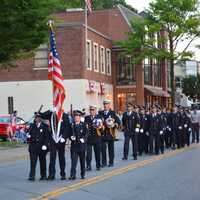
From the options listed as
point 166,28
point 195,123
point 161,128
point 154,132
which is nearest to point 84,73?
point 166,28

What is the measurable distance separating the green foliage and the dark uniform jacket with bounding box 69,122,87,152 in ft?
265

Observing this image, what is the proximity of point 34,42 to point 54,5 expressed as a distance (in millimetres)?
1777

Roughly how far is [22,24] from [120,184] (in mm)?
12306

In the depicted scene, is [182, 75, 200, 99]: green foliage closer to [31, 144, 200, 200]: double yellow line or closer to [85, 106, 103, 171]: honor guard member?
[31, 144, 200, 200]: double yellow line

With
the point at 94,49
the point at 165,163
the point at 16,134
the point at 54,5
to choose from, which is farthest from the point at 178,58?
the point at 165,163


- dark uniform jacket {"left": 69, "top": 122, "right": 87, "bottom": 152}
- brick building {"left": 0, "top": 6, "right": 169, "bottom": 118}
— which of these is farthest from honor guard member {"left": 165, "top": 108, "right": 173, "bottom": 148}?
brick building {"left": 0, "top": 6, "right": 169, "bottom": 118}

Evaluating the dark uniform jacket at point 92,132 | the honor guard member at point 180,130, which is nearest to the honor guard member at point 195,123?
the honor guard member at point 180,130

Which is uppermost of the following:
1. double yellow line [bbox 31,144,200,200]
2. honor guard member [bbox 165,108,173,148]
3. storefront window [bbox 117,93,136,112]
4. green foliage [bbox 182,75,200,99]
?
green foliage [bbox 182,75,200,99]

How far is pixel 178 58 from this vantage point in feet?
182

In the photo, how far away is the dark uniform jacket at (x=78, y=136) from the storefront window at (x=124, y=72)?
4309 centimetres

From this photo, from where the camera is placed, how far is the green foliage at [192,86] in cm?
9538

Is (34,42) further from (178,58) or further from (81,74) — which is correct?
(178,58)

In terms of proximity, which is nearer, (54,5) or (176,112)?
(54,5)

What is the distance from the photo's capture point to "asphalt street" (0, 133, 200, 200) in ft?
41.2
